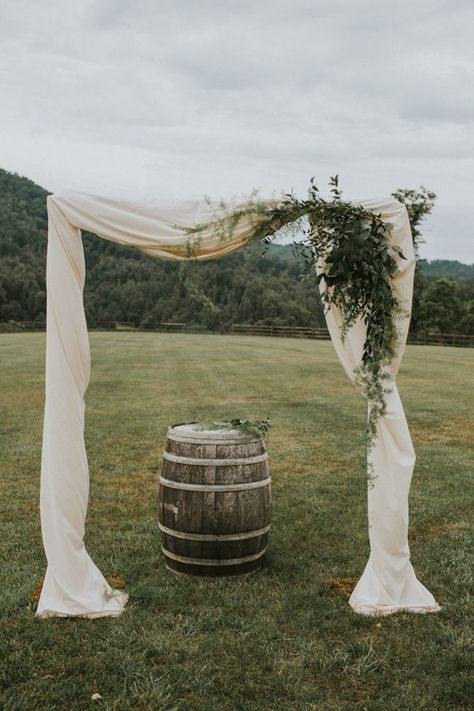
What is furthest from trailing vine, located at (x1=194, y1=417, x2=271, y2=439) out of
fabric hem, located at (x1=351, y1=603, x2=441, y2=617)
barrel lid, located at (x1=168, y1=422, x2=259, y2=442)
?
fabric hem, located at (x1=351, y1=603, x2=441, y2=617)

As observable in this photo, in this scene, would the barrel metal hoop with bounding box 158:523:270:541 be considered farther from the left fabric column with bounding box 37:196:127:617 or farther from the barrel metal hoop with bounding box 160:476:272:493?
the left fabric column with bounding box 37:196:127:617

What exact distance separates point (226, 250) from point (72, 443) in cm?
202

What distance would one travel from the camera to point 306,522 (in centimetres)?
761

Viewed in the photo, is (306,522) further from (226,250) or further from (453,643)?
(226,250)

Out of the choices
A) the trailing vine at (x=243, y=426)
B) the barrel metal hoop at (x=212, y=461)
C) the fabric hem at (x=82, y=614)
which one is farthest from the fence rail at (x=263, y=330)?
the fabric hem at (x=82, y=614)

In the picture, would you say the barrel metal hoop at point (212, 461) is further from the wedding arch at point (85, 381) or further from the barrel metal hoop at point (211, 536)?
the wedding arch at point (85, 381)

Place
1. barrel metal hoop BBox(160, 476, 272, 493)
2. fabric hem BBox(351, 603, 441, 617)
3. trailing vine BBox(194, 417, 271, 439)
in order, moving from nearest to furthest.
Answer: fabric hem BBox(351, 603, 441, 617) < barrel metal hoop BBox(160, 476, 272, 493) < trailing vine BBox(194, 417, 271, 439)

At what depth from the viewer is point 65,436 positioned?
527cm

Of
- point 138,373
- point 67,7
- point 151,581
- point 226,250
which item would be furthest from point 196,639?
point 138,373

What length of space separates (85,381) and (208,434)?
3.81ft

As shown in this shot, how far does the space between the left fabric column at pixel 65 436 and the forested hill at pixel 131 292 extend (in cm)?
4401

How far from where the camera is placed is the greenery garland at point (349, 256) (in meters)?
5.21

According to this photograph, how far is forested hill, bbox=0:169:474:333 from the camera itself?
6269 centimetres

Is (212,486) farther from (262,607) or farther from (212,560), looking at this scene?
(262,607)
